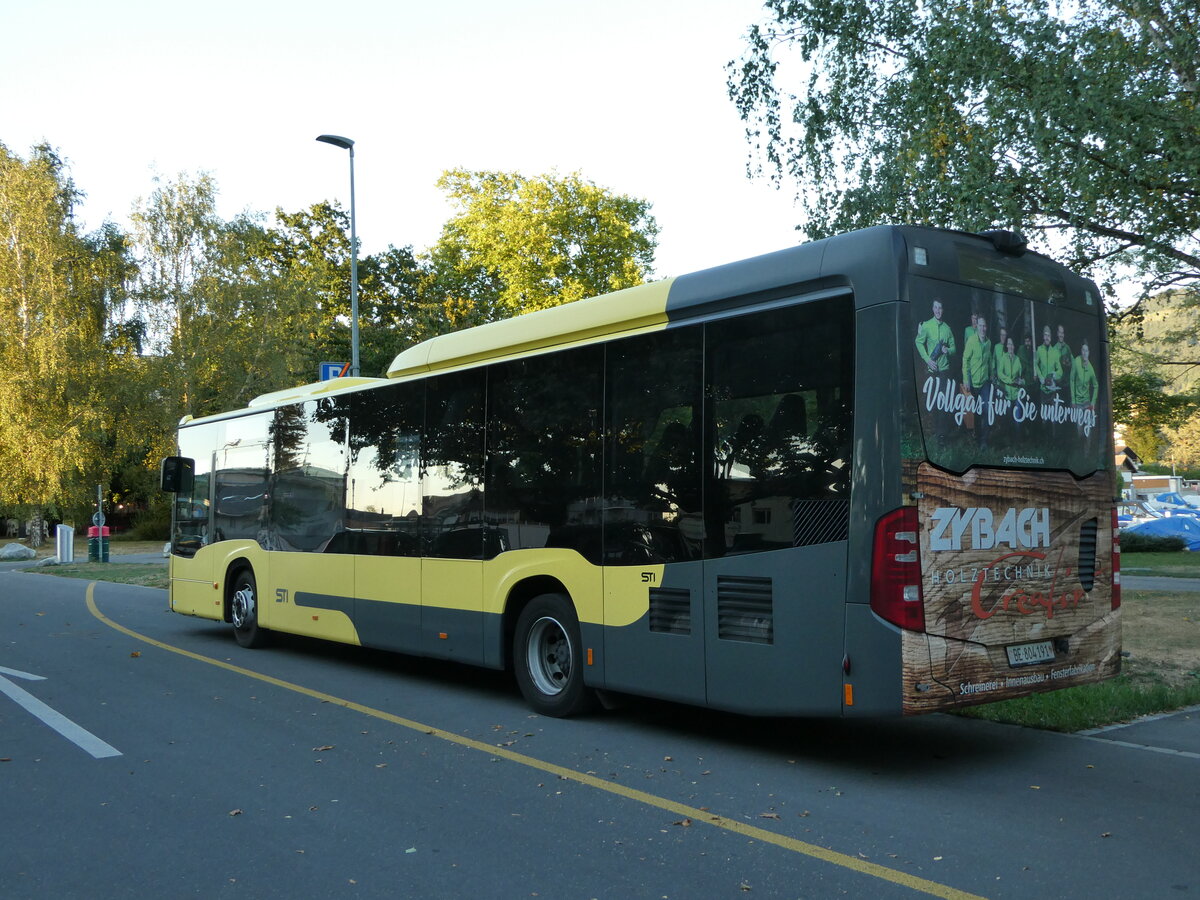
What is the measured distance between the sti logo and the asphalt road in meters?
1.39

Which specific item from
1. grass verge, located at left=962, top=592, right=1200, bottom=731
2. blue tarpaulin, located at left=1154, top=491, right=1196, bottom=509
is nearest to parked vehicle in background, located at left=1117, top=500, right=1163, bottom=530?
blue tarpaulin, located at left=1154, top=491, right=1196, bottom=509

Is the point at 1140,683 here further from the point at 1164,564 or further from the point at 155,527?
the point at 155,527

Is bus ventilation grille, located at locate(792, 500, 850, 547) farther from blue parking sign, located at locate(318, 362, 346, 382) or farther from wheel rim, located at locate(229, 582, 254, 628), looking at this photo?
blue parking sign, located at locate(318, 362, 346, 382)

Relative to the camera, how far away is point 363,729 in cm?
812

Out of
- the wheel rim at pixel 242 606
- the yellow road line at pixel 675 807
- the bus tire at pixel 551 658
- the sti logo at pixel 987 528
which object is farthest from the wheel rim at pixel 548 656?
the wheel rim at pixel 242 606

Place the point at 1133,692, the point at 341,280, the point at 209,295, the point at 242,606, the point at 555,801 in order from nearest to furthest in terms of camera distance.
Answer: the point at 555,801, the point at 1133,692, the point at 242,606, the point at 209,295, the point at 341,280

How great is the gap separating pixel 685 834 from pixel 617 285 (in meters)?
40.2

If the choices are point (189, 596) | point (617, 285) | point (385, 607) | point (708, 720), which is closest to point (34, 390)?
point (617, 285)

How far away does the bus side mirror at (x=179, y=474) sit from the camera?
46.7 feet

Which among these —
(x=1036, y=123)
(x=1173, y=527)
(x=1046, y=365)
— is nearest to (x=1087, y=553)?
(x=1046, y=365)

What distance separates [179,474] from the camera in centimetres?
1435

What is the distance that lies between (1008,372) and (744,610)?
2.22m

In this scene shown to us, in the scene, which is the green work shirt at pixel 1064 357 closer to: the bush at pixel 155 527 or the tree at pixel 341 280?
the tree at pixel 341 280

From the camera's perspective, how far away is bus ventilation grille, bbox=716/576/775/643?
682cm
